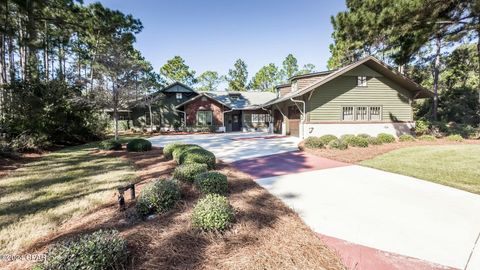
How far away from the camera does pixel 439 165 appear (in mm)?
7680

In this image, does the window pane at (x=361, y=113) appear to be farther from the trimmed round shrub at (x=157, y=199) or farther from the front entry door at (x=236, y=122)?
the trimmed round shrub at (x=157, y=199)

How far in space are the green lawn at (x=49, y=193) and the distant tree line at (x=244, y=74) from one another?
135ft

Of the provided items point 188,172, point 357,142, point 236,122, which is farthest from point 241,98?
point 188,172

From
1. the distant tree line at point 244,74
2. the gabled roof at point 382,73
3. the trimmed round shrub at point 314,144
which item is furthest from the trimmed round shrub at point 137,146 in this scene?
the distant tree line at point 244,74

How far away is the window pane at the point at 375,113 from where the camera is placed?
15787mm

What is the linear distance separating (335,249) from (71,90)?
17182mm

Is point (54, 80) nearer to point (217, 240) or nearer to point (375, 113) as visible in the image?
point (217, 240)

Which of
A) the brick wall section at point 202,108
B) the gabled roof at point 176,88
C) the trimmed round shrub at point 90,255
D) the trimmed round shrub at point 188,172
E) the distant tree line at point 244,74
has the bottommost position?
the trimmed round shrub at point 90,255

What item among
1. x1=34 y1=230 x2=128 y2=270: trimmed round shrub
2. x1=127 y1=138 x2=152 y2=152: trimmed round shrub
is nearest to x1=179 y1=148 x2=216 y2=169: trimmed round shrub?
x1=34 y1=230 x2=128 y2=270: trimmed round shrub

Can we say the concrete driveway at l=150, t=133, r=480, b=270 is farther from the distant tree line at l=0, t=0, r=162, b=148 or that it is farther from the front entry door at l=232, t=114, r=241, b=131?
the front entry door at l=232, t=114, r=241, b=131

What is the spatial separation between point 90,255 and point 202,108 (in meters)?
23.4

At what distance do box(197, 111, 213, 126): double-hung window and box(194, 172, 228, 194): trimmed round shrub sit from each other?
2103cm

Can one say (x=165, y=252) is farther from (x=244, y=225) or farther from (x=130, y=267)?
(x=244, y=225)

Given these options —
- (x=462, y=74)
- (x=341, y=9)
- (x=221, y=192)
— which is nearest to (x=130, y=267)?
(x=221, y=192)
